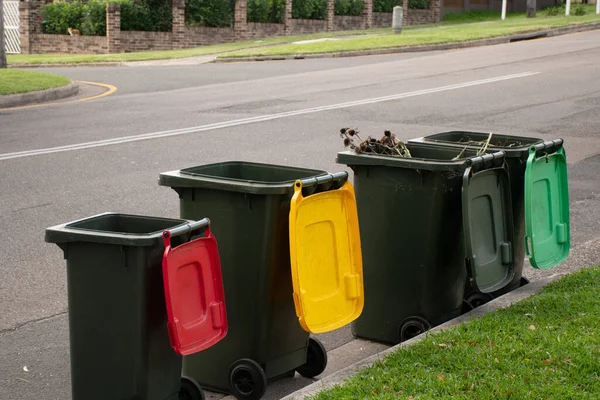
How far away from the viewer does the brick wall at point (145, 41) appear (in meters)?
36.5

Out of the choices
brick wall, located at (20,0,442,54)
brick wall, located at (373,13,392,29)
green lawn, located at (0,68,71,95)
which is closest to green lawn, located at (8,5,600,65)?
brick wall, located at (20,0,442,54)

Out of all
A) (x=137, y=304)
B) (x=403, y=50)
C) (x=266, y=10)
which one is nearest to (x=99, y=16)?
(x=266, y=10)

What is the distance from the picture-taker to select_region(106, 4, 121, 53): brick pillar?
36000mm

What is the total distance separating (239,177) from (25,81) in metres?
15.5

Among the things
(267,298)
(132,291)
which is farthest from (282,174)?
(132,291)

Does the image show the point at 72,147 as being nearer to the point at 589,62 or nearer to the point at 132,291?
the point at 132,291

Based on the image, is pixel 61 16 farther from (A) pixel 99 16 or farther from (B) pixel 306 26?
(B) pixel 306 26

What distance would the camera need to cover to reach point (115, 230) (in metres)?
4.50

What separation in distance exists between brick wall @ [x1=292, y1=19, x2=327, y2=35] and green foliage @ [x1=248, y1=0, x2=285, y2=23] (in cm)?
68

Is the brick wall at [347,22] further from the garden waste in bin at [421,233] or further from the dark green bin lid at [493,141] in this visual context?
the garden waste in bin at [421,233]

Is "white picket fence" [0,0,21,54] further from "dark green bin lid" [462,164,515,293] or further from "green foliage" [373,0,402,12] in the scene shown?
"dark green bin lid" [462,164,515,293]

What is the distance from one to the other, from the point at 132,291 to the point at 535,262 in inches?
108

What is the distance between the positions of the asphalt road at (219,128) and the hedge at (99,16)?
11.2m

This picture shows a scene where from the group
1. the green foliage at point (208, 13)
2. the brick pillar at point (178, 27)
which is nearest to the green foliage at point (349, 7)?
the green foliage at point (208, 13)
